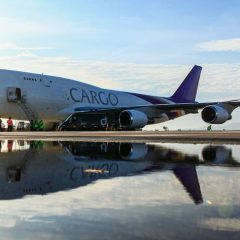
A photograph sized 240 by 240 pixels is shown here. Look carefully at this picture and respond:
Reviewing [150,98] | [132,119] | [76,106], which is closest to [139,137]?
[132,119]

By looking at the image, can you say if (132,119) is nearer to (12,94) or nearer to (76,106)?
(76,106)

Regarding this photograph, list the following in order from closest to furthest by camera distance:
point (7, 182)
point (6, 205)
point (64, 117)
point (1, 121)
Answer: point (6, 205)
point (7, 182)
point (64, 117)
point (1, 121)

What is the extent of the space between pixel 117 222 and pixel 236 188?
2357 millimetres

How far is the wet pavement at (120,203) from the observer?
11.1ft

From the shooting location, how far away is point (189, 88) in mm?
55469

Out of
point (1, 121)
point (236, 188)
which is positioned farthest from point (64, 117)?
point (236, 188)

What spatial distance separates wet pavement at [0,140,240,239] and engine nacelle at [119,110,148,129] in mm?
27222

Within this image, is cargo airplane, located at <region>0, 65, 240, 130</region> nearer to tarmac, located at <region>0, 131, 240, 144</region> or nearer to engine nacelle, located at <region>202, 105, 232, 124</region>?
engine nacelle, located at <region>202, 105, 232, 124</region>

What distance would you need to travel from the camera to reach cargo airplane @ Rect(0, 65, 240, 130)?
34.9 m

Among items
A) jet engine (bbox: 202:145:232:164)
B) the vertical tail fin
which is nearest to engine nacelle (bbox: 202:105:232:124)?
the vertical tail fin

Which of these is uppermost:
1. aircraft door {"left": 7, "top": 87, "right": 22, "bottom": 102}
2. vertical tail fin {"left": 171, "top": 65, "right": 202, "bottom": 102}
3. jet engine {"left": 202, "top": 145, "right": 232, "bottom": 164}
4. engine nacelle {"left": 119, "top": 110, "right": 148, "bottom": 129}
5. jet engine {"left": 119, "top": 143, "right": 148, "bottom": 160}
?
vertical tail fin {"left": 171, "top": 65, "right": 202, "bottom": 102}

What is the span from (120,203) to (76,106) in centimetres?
3529

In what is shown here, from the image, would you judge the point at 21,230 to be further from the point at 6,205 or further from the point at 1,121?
the point at 1,121

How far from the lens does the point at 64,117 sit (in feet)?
128
